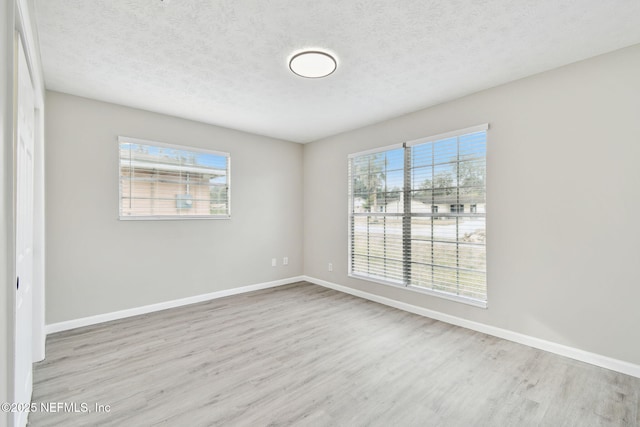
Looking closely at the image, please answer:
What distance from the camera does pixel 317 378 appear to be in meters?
2.27

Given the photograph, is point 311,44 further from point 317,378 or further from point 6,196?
point 317,378

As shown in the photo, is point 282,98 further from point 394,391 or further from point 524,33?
point 394,391

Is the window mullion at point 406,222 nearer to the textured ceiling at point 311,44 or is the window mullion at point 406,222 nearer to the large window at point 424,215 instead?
the large window at point 424,215

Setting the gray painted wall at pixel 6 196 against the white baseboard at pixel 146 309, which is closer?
the gray painted wall at pixel 6 196

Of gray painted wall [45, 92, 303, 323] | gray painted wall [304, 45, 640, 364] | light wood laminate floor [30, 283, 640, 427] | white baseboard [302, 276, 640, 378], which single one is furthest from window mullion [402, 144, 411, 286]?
gray painted wall [45, 92, 303, 323]

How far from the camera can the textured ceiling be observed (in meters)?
1.91

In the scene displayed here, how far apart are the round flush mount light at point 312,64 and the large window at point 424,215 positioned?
5.42ft

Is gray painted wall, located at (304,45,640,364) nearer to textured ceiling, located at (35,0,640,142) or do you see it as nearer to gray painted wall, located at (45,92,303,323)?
textured ceiling, located at (35,0,640,142)

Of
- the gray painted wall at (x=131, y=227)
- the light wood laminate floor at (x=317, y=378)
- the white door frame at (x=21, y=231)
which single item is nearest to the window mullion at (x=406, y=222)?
the light wood laminate floor at (x=317, y=378)

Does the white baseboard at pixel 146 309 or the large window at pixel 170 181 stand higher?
the large window at pixel 170 181

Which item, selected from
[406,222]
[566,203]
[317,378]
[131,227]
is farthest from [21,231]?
[566,203]

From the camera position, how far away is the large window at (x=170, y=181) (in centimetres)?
359

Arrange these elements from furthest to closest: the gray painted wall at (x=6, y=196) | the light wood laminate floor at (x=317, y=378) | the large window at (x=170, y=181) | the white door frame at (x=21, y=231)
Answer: the large window at (x=170, y=181) < the light wood laminate floor at (x=317, y=378) < the white door frame at (x=21, y=231) < the gray painted wall at (x=6, y=196)

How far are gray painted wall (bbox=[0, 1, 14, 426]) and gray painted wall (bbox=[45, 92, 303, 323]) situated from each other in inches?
98.2
